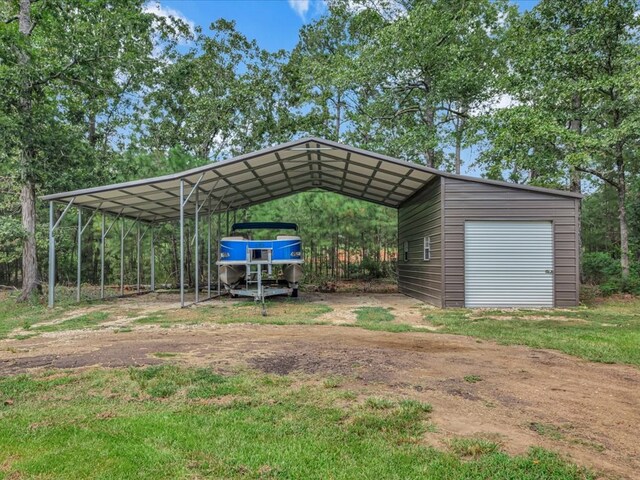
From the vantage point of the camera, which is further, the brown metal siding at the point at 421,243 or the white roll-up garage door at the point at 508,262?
the brown metal siding at the point at 421,243

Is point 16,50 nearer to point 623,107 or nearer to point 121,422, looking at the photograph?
point 121,422

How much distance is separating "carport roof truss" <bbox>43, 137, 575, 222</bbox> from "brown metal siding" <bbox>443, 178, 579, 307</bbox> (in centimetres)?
23

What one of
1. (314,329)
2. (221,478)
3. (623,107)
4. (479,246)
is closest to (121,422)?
(221,478)

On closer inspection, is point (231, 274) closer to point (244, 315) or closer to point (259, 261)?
point (259, 261)

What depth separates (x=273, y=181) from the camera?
1261cm

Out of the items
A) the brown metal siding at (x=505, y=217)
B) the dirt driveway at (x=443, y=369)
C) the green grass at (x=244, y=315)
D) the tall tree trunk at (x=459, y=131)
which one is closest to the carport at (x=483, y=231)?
the brown metal siding at (x=505, y=217)

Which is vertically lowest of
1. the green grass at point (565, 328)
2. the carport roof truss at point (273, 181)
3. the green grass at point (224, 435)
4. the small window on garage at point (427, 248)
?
the green grass at point (565, 328)

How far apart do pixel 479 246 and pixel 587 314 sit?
7.71 ft

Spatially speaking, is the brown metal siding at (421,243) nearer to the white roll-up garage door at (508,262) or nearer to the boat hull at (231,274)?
the white roll-up garage door at (508,262)

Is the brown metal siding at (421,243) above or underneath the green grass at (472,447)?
above

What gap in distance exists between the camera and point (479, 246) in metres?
9.23

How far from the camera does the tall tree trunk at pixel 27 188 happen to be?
10.4 meters

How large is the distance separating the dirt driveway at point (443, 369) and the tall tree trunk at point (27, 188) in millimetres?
5772

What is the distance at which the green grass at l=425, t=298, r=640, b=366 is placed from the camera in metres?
5.03
